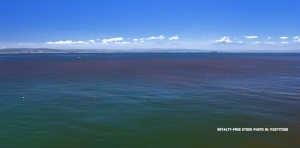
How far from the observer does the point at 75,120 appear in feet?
99.3

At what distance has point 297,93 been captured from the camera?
1812 inches

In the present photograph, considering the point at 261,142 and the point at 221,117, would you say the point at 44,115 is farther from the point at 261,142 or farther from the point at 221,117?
the point at 261,142

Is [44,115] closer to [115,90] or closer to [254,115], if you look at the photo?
[115,90]

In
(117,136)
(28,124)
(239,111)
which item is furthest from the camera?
(239,111)

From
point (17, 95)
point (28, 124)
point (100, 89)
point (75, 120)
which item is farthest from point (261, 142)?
point (17, 95)

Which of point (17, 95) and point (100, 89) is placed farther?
point (100, 89)

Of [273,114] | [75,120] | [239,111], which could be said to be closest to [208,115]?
[239,111]

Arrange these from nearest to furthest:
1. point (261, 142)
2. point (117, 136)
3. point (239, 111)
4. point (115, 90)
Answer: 1. point (261, 142)
2. point (117, 136)
3. point (239, 111)
4. point (115, 90)

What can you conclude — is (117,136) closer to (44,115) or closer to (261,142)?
(44,115)

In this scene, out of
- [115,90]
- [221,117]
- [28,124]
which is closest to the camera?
[28,124]

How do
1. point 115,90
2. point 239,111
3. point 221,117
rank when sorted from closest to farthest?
point 221,117 → point 239,111 → point 115,90

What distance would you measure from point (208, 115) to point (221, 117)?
181cm

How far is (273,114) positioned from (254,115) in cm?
289

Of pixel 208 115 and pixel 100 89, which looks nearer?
pixel 208 115
